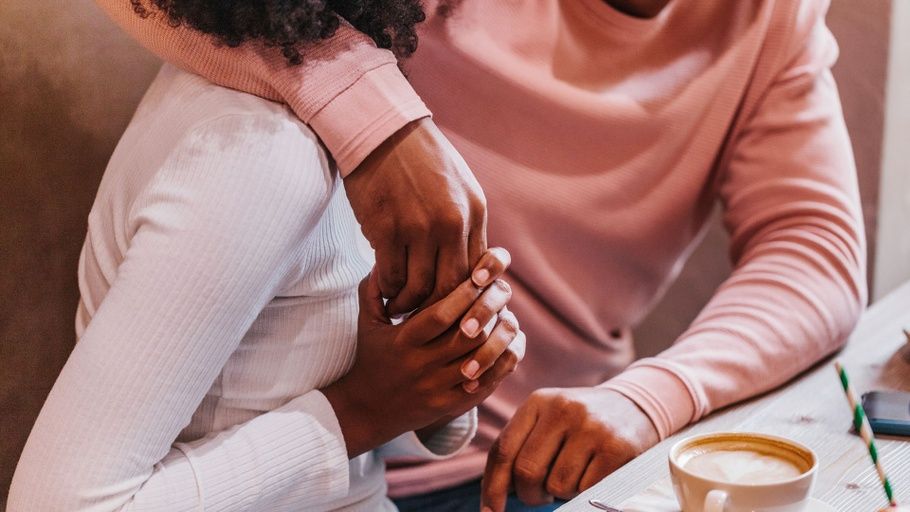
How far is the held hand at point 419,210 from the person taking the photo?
74 centimetres

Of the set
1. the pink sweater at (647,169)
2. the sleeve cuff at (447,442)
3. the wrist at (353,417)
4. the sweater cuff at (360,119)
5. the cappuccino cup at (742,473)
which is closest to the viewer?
the cappuccino cup at (742,473)

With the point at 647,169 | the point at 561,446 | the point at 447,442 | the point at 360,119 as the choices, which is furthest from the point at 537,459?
the point at 647,169

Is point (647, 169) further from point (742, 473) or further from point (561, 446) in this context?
A: point (742, 473)

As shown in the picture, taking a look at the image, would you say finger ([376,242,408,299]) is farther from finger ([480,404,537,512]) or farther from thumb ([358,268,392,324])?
finger ([480,404,537,512])

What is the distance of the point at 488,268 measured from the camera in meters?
0.77

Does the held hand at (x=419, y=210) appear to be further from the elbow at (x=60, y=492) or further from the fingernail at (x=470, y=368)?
the elbow at (x=60, y=492)

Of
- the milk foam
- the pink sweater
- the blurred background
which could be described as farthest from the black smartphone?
the blurred background

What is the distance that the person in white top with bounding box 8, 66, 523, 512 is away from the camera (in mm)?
708

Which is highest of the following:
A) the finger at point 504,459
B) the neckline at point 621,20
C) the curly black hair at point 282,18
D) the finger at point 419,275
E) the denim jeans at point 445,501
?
the curly black hair at point 282,18

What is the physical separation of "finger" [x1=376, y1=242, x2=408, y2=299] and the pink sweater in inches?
13.3

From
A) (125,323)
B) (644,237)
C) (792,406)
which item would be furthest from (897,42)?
(125,323)

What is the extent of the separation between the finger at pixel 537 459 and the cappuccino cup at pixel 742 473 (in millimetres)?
226

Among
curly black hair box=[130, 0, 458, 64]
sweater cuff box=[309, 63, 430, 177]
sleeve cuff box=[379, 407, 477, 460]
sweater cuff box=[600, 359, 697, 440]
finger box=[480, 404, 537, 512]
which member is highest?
curly black hair box=[130, 0, 458, 64]

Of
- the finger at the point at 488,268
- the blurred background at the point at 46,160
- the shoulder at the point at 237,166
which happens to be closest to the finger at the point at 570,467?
the finger at the point at 488,268
